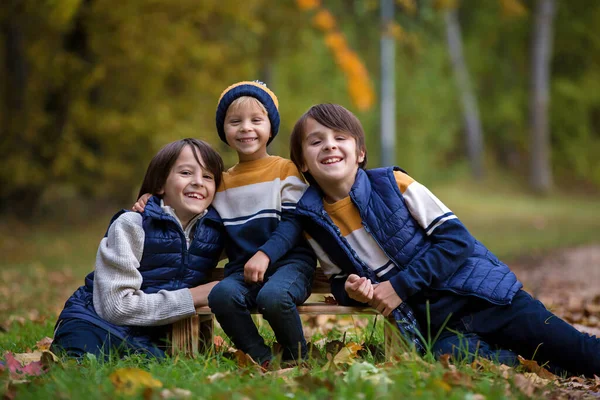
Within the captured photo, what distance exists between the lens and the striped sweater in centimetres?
368

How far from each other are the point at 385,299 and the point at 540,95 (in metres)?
24.7

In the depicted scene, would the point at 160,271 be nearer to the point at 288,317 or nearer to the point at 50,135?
the point at 288,317

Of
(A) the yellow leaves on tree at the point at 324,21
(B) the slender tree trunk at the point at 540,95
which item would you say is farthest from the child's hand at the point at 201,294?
(B) the slender tree trunk at the point at 540,95

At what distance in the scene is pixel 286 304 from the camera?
338cm

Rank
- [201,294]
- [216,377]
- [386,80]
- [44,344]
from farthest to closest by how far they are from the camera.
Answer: [386,80], [44,344], [201,294], [216,377]

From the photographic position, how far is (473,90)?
31.3 metres

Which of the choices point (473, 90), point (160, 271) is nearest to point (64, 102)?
point (160, 271)

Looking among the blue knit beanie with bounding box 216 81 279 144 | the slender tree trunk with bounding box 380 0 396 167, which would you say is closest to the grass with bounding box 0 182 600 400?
the blue knit beanie with bounding box 216 81 279 144

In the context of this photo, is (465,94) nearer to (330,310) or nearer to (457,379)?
(330,310)

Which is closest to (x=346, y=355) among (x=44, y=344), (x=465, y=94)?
(x=44, y=344)

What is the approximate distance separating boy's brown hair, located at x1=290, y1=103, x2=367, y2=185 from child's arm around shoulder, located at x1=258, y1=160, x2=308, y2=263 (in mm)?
62

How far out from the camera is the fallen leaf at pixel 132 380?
2645mm

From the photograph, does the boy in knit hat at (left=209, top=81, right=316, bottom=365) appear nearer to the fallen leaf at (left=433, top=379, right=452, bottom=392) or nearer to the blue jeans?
the blue jeans

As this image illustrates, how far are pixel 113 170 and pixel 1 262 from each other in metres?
3.44
